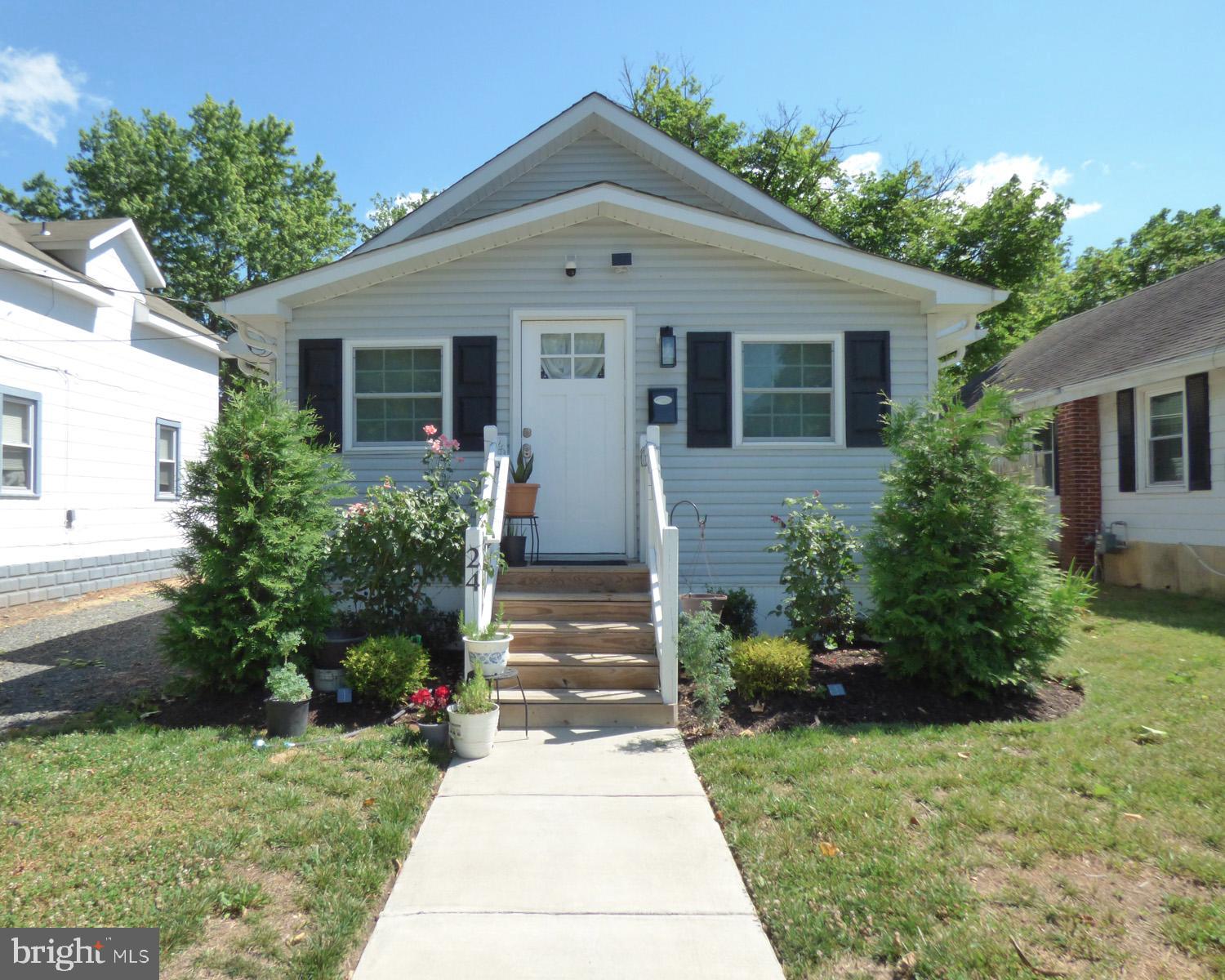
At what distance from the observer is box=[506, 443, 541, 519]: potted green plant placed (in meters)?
7.04

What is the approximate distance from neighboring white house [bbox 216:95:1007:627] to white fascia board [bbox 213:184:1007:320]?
0.07 m

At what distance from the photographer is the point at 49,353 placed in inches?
406

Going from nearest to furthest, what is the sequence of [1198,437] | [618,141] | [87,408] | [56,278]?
1. [618,141]
2. [1198,437]
3. [56,278]
4. [87,408]

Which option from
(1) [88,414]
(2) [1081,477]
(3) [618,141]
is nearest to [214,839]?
(3) [618,141]

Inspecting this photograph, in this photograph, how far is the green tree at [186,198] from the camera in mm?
23969

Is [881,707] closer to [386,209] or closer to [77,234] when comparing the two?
[77,234]

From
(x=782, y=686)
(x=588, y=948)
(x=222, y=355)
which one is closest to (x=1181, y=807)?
(x=782, y=686)

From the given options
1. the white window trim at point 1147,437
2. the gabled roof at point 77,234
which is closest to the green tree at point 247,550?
the gabled roof at point 77,234

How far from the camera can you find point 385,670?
5.32m

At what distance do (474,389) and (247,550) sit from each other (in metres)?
2.92

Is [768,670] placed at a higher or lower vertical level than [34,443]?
lower

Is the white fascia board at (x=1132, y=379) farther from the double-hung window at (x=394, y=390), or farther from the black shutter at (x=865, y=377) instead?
the double-hung window at (x=394, y=390)

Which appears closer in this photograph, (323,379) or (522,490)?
(522,490)

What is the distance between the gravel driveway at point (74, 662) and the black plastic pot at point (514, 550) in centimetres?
296
